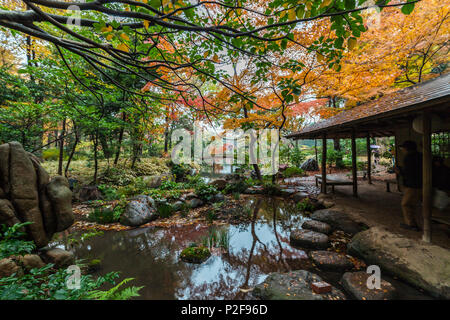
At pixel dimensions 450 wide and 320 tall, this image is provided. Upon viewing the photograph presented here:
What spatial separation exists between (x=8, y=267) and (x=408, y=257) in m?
5.84

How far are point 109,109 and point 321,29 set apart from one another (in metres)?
10.2

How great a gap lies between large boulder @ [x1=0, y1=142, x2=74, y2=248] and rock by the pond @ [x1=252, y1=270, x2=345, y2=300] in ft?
12.3

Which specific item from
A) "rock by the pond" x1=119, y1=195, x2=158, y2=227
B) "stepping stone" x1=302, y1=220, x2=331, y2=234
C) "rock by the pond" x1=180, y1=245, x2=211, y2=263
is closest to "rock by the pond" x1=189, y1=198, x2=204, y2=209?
"rock by the pond" x1=119, y1=195, x2=158, y2=227

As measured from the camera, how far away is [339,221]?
492cm

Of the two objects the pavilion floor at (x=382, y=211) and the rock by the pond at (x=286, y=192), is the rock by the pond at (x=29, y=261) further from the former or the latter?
the rock by the pond at (x=286, y=192)

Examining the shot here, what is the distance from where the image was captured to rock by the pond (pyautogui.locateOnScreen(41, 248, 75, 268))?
3.08 metres

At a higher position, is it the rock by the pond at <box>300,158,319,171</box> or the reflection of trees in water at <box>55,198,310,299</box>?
the rock by the pond at <box>300,158,319,171</box>

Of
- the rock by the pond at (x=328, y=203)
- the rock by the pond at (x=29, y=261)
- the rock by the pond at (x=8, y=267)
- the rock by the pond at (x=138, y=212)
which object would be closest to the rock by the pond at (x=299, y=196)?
the rock by the pond at (x=328, y=203)

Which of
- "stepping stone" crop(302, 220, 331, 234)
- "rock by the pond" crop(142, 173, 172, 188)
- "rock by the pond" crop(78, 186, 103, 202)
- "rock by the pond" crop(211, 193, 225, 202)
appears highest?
"rock by the pond" crop(142, 173, 172, 188)

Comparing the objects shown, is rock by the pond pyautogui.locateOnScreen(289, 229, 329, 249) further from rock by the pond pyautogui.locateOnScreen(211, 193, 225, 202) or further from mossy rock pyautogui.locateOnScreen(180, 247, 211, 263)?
rock by the pond pyautogui.locateOnScreen(211, 193, 225, 202)

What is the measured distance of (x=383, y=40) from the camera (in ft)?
22.2

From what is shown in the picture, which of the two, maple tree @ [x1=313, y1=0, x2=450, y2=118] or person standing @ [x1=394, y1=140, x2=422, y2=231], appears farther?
maple tree @ [x1=313, y1=0, x2=450, y2=118]

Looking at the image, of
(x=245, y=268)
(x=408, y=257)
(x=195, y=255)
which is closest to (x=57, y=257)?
(x=195, y=255)

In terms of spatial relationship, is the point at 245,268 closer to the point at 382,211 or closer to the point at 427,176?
the point at 427,176
